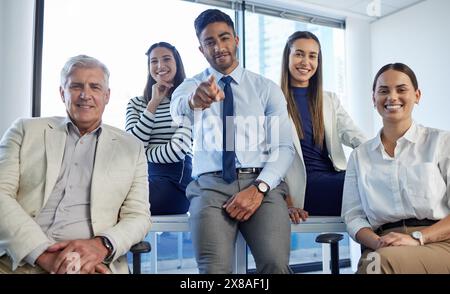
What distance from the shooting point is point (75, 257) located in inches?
36.4

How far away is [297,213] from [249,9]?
0.64m

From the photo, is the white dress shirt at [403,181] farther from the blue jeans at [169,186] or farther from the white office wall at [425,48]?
the blue jeans at [169,186]

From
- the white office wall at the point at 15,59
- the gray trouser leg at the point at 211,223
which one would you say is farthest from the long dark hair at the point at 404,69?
the white office wall at the point at 15,59

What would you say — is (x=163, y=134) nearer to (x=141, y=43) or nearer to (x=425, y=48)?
(x=141, y=43)

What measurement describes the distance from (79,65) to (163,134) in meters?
0.36

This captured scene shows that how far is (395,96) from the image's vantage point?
42.2 inches

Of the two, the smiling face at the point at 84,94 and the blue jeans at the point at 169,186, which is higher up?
the smiling face at the point at 84,94

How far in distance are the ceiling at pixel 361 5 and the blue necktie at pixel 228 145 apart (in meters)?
0.35

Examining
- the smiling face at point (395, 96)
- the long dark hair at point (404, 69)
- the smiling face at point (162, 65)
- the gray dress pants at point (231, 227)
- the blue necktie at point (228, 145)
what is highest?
the smiling face at point (162, 65)

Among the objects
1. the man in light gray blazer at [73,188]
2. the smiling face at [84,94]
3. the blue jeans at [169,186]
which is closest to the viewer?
the man in light gray blazer at [73,188]

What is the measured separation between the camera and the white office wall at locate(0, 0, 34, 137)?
0.98 metres

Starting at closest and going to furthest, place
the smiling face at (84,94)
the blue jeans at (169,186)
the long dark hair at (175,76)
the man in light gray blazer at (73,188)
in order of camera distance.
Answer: the man in light gray blazer at (73,188), the smiling face at (84,94), the long dark hair at (175,76), the blue jeans at (169,186)

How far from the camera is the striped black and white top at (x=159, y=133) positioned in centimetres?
125
